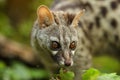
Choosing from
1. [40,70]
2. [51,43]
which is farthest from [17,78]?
[51,43]

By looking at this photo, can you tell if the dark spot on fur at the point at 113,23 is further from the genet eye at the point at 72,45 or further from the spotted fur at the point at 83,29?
the genet eye at the point at 72,45

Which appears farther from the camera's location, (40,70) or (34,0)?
(34,0)

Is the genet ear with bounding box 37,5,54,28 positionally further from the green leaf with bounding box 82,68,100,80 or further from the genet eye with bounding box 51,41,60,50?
the green leaf with bounding box 82,68,100,80

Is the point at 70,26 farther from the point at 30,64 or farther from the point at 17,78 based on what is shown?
the point at 30,64

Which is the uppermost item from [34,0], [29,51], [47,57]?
[34,0]

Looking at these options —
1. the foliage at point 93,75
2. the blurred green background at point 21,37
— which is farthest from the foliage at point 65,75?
the blurred green background at point 21,37

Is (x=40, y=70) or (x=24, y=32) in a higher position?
(x=24, y=32)

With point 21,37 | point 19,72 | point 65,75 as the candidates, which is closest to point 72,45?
point 65,75
